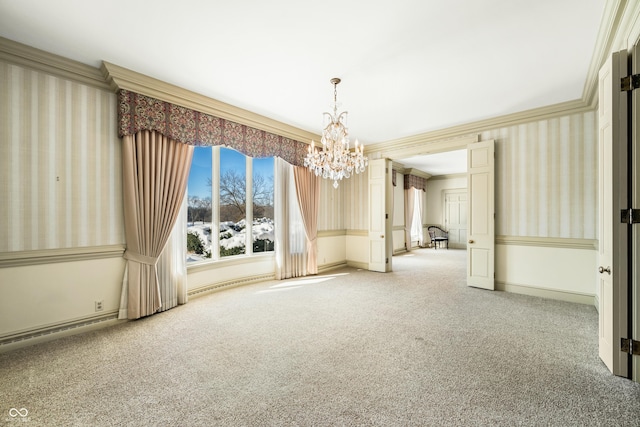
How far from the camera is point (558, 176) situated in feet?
13.3

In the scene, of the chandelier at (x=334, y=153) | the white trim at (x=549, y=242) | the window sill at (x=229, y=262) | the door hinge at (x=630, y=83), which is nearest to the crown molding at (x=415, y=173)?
the white trim at (x=549, y=242)

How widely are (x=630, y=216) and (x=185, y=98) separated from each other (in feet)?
15.7

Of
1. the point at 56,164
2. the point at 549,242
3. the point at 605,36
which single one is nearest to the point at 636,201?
the point at 605,36

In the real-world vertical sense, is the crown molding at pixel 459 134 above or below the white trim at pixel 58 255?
above

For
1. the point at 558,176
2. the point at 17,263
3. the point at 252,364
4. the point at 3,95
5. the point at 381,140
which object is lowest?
the point at 252,364

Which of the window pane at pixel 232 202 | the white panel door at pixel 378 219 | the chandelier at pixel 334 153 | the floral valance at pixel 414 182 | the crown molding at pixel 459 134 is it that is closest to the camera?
the chandelier at pixel 334 153

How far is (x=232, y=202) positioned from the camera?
15.2 ft

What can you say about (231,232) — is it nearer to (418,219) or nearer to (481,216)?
(481,216)

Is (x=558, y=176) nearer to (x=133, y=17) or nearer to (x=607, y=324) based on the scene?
(x=607, y=324)

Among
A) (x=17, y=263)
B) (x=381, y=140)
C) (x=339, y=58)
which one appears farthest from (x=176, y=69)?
(x=381, y=140)

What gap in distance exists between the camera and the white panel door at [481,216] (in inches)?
178

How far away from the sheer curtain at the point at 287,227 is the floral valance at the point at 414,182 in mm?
5838

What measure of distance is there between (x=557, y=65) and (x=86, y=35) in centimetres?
499

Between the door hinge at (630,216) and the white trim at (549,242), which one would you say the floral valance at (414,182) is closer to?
the white trim at (549,242)
